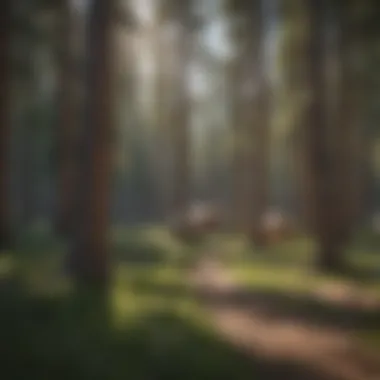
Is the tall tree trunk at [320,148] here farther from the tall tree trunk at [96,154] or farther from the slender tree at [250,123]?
the tall tree trunk at [96,154]

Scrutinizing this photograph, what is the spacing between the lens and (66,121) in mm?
2725

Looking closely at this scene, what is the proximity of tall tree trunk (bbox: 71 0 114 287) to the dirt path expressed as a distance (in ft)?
1.30

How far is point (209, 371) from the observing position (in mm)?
2336

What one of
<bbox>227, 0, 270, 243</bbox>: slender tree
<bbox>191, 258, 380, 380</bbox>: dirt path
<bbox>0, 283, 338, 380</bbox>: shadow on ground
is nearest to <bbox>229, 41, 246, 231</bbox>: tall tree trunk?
<bbox>227, 0, 270, 243</bbox>: slender tree

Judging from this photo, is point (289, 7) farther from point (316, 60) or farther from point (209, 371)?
point (209, 371)

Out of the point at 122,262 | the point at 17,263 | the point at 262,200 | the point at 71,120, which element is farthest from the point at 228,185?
the point at 17,263

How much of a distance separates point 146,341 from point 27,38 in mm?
1280

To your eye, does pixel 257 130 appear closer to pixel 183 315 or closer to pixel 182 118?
pixel 182 118

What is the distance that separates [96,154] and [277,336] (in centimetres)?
95

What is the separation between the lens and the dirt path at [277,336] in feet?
7.80

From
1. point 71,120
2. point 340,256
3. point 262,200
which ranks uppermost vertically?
point 71,120

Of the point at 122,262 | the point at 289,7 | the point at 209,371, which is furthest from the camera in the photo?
the point at 289,7

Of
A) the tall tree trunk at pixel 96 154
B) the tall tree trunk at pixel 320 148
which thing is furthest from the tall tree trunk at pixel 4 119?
the tall tree trunk at pixel 320 148

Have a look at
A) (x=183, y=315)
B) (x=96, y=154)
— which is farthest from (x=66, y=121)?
(x=183, y=315)
